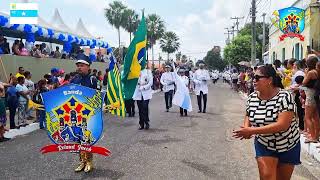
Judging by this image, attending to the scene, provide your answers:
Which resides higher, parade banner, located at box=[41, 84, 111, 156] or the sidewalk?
parade banner, located at box=[41, 84, 111, 156]

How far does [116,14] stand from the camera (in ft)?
204

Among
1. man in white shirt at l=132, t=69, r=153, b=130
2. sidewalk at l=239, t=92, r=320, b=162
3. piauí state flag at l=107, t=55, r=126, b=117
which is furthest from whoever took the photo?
man in white shirt at l=132, t=69, r=153, b=130

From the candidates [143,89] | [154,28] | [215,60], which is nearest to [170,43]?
[154,28]

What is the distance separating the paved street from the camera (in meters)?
7.00

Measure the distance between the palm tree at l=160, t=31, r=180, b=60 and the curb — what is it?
6198cm

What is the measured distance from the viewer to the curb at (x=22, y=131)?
1132cm

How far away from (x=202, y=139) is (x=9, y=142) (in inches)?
170

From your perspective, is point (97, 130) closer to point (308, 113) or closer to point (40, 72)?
point (308, 113)

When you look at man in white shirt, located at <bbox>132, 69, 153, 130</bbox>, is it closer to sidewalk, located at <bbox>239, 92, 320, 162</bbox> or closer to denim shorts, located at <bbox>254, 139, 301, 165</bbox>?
sidewalk, located at <bbox>239, 92, 320, 162</bbox>

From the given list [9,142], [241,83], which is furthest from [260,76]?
[241,83]

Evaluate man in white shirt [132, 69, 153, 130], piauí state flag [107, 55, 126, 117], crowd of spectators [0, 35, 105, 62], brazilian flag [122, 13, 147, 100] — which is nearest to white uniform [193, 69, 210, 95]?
man in white shirt [132, 69, 153, 130]

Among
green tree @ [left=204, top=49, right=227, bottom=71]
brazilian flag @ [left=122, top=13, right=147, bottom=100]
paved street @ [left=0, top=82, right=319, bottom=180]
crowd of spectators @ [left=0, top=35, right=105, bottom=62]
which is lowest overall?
paved street @ [left=0, top=82, right=319, bottom=180]

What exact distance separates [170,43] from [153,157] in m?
68.8

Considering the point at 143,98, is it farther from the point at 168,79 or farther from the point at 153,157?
Answer: the point at 168,79
